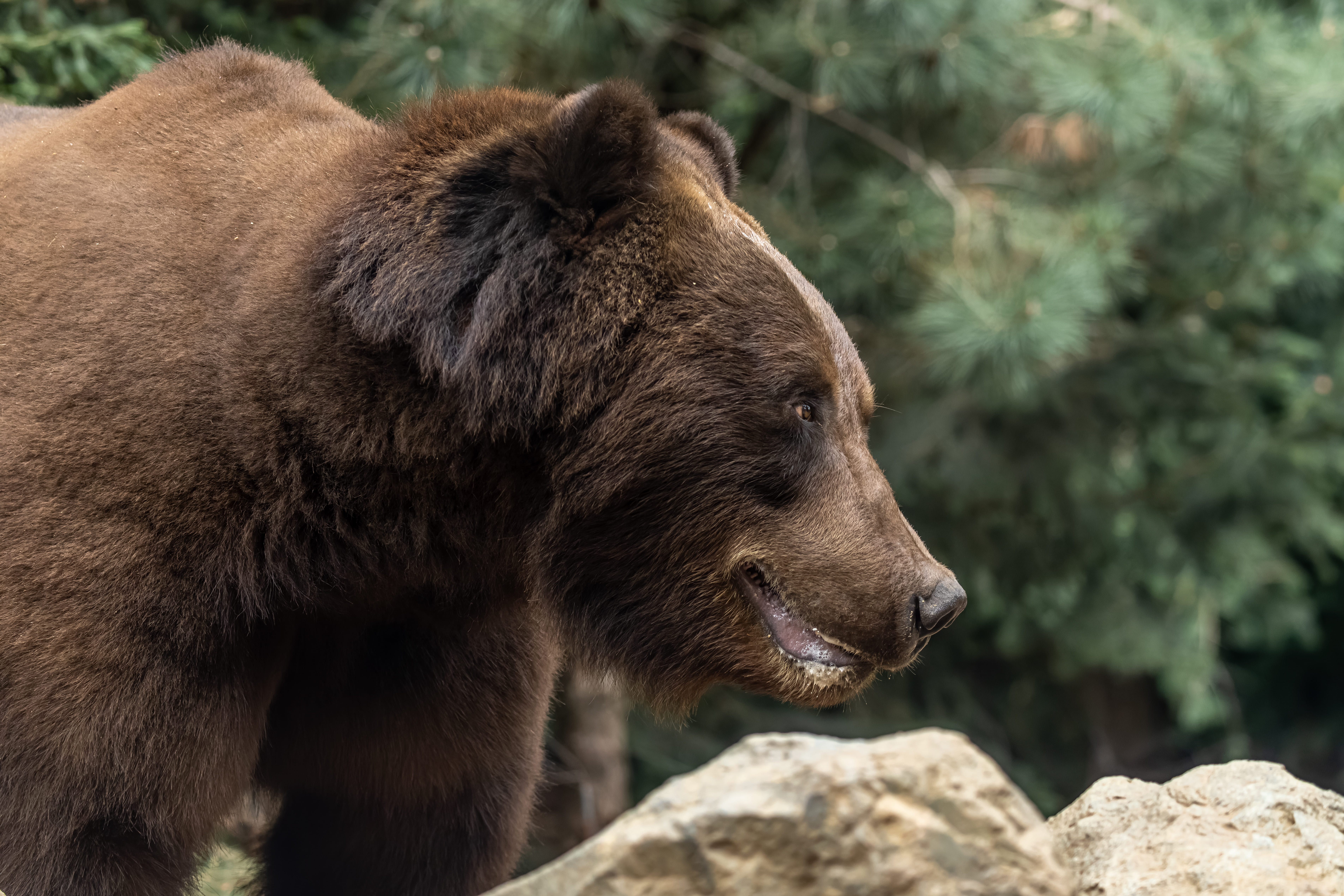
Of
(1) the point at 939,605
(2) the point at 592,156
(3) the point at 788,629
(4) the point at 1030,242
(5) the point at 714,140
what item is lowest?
(4) the point at 1030,242

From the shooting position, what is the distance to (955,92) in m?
5.45

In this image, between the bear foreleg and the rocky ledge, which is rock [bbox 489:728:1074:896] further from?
the bear foreleg

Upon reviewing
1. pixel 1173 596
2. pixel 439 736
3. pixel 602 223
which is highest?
pixel 602 223

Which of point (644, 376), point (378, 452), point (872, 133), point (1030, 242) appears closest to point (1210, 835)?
point (644, 376)

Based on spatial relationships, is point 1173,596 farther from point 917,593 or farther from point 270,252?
point 270,252

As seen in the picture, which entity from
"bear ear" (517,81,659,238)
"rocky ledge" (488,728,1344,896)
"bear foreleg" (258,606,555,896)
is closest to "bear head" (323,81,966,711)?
"bear ear" (517,81,659,238)

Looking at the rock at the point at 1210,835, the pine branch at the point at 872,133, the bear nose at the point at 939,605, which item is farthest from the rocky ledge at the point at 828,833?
the pine branch at the point at 872,133

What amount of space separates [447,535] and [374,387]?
1.05 ft

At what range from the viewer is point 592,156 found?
102 inches

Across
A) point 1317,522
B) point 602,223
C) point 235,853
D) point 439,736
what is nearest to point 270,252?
point 602,223

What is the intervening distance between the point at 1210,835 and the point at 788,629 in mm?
855

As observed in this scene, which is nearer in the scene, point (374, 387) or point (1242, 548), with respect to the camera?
point (374, 387)

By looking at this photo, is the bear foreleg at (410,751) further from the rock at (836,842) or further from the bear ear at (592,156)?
the rock at (836,842)

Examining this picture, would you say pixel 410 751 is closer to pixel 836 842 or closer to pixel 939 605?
pixel 939 605
